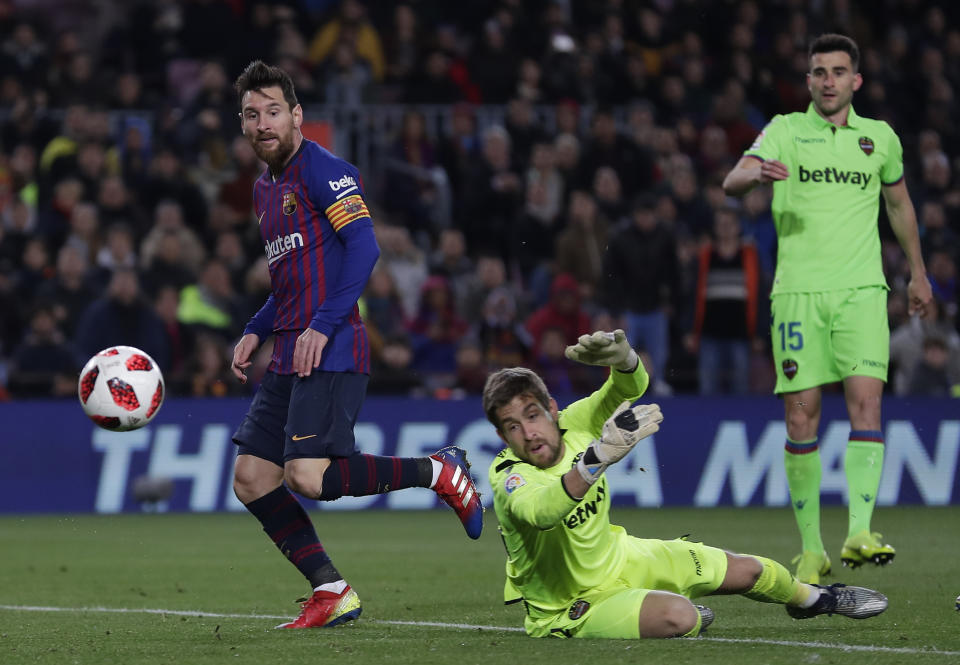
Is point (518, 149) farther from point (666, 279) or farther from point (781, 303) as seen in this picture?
point (781, 303)

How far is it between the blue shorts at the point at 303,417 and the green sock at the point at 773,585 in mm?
1698

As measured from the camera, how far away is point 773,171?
24.3 ft

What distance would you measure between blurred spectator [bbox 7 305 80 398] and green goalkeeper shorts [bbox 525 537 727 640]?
8.33m

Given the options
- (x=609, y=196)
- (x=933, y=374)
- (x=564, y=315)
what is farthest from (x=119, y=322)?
(x=933, y=374)

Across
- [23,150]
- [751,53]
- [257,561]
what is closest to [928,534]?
[257,561]

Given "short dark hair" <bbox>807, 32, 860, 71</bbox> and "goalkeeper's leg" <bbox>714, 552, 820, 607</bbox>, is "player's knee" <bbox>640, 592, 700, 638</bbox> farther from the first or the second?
"short dark hair" <bbox>807, 32, 860, 71</bbox>

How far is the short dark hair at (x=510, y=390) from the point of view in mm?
5660

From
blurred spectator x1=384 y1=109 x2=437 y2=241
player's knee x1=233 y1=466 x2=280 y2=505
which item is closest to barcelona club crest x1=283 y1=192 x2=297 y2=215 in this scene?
player's knee x1=233 y1=466 x2=280 y2=505

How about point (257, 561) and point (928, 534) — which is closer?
point (257, 561)

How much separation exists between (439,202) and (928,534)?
23.1 feet

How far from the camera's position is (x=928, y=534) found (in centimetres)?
1102

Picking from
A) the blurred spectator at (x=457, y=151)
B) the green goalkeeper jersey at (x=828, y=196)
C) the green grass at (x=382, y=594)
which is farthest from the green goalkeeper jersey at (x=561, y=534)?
the blurred spectator at (x=457, y=151)

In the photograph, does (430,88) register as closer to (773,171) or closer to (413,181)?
(413,181)

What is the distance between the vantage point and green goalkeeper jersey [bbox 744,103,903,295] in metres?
7.70
